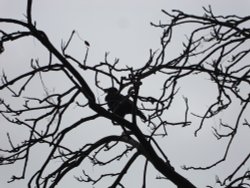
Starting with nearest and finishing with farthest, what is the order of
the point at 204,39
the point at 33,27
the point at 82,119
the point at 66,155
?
Result: the point at 33,27, the point at 82,119, the point at 204,39, the point at 66,155

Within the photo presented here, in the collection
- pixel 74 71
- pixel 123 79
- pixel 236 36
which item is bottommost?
pixel 236 36

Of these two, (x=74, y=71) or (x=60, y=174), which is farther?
(x=60, y=174)

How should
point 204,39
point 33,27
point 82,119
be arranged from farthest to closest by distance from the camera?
point 204,39
point 82,119
point 33,27

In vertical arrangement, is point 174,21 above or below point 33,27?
below

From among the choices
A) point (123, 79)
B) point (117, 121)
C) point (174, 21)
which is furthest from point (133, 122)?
point (174, 21)

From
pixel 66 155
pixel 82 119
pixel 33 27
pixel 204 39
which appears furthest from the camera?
pixel 66 155

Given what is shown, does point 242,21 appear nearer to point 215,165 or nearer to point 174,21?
point 174,21

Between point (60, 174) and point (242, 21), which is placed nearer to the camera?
point (242, 21)

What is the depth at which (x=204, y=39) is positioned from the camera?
4.37 m

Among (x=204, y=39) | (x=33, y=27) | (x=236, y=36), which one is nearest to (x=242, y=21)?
(x=236, y=36)

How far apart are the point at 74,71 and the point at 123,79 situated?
470 millimetres

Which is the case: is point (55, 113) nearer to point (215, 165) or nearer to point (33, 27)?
point (33, 27)

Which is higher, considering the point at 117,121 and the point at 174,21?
the point at 174,21

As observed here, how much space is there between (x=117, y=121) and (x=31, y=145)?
1014 millimetres
